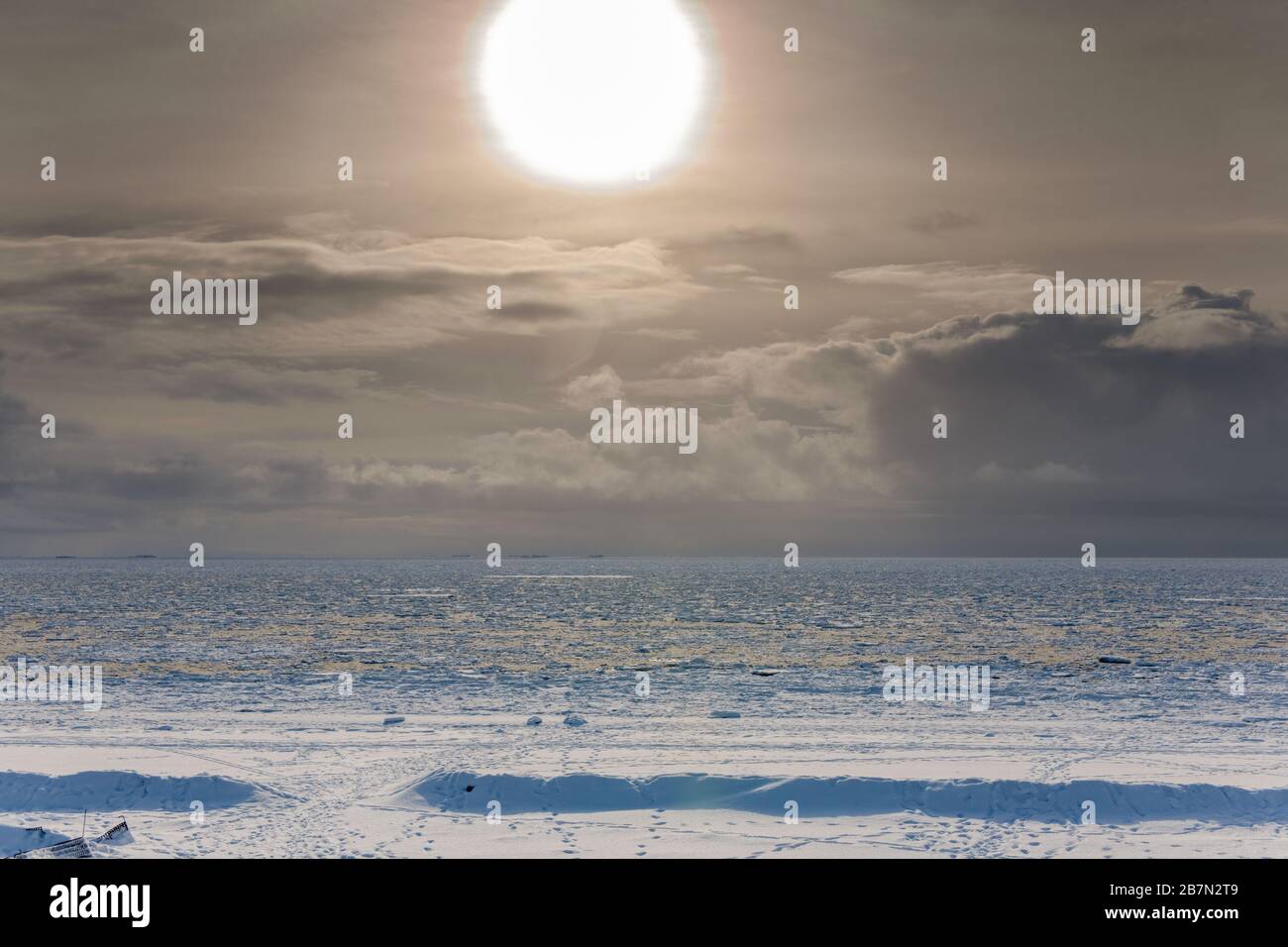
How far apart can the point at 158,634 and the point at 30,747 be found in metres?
36.7

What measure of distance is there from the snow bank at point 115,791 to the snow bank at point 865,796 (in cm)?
347

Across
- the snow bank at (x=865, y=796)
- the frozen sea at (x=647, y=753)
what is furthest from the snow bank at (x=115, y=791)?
the snow bank at (x=865, y=796)

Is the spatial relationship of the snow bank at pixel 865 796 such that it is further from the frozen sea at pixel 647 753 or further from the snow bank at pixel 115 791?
the snow bank at pixel 115 791

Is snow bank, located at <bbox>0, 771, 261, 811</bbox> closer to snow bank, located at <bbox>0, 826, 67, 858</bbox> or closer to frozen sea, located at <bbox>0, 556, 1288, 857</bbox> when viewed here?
frozen sea, located at <bbox>0, 556, 1288, 857</bbox>

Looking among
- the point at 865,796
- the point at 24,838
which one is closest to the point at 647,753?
the point at 865,796

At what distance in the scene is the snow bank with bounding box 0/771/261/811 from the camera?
18.2m

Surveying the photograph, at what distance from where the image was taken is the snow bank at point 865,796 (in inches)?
705

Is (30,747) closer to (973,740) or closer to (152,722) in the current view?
(152,722)

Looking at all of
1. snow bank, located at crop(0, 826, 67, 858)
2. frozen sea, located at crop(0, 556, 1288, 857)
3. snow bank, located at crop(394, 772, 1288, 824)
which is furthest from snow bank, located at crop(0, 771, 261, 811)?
snow bank, located at crop(394, 772, 1288, 824)

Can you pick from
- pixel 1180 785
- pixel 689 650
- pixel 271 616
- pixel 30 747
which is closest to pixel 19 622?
pixel 271 616

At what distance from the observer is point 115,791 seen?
18.8 m

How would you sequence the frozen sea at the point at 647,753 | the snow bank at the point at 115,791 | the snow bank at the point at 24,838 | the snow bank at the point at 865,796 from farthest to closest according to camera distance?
the snow bank at the point at 115,791 → the snow bank at the point at 865,796 → the frozen sea at the point at 647,753 → the snow bank at the point at 24,838

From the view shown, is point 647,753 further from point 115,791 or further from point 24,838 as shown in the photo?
point 24,838

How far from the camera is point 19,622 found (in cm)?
7081
